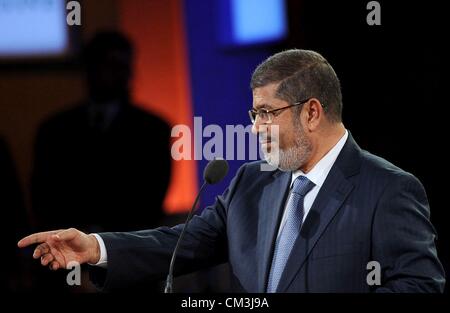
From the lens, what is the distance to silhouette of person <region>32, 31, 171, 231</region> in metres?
3.97

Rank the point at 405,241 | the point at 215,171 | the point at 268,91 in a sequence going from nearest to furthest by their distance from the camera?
1. the point at 405,241
2. the point at 215,171
3. the point at 268,91

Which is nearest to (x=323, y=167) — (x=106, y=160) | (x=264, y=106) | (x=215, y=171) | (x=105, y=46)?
(x=264, y=106)

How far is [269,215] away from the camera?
233 centimetres

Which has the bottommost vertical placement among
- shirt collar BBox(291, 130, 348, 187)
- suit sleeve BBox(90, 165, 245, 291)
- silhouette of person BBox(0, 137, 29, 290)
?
silhouette of person BBox(0, 137, 29, 290)

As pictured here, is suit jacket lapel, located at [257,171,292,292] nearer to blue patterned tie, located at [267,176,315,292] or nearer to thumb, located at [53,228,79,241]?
blue patterned tie, located at [267,176,315,292]

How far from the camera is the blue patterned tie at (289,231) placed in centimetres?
222

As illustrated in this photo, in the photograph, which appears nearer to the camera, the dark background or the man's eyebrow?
the man's eyebrow

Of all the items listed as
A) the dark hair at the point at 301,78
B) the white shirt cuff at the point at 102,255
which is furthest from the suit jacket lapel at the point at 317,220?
the white shirt cuff at the point at 102,255

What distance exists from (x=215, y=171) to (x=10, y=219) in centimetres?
218

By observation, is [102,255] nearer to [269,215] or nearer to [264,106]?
[269,215]

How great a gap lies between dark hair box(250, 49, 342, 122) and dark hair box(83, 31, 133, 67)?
1.87 meters

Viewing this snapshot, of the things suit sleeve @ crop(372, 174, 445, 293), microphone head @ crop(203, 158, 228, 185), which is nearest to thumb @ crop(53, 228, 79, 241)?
microphone head @ crop(203, 158, 228, 185)
